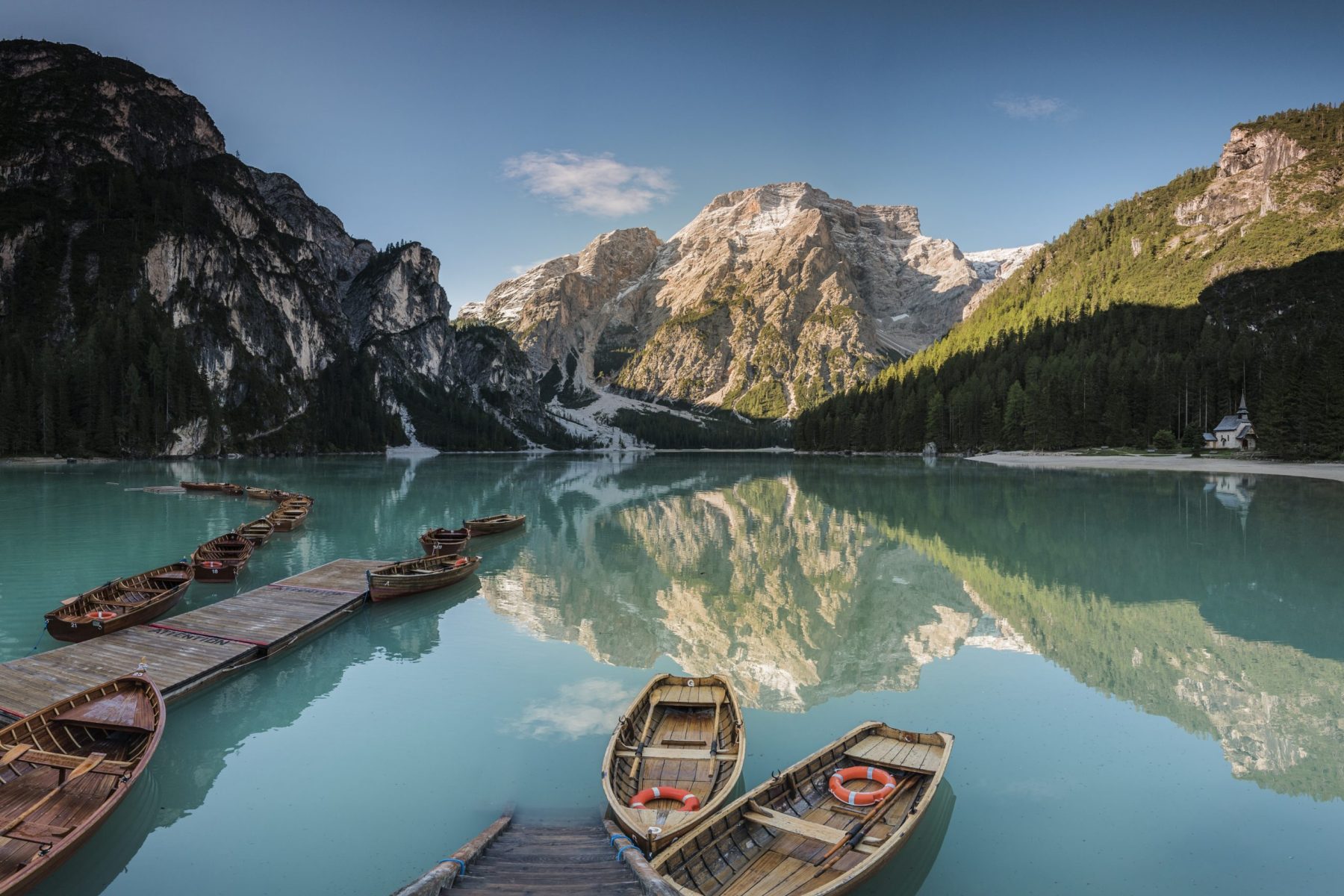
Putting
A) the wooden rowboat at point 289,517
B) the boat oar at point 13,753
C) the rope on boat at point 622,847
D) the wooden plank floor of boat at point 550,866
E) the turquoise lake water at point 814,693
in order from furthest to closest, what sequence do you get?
the wooden rowboat at point 289,517, the boat oar at point 13,753, the turquoise lake water at point 814,693, the rope on boat at point 622,847, the wooden plank floor of boat at point 550,866

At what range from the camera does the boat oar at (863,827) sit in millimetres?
8289

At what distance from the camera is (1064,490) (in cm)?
6200

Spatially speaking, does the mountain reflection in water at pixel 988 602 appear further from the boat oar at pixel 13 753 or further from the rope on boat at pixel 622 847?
the boat oar at pixel 13 753

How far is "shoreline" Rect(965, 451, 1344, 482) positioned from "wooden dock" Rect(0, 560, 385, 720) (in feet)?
273

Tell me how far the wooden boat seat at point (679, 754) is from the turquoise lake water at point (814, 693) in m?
0.96

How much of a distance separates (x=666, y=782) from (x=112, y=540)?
38747 millimetres

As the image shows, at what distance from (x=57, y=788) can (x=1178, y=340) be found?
6817 inches

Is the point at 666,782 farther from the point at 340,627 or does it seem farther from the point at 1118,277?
the point at 1118,277

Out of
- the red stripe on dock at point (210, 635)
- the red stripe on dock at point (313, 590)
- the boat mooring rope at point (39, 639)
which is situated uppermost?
the red stripe on dock at point (210, 635)

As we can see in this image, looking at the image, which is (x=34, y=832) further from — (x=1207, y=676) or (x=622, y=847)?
(x=1207, y=676)

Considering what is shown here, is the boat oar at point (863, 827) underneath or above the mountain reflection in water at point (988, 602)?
above

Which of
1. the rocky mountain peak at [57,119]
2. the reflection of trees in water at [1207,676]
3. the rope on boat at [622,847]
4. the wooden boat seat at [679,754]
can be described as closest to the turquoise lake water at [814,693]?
the reflection of trees in water at [1207,676]

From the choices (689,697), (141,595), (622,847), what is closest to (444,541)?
(141,595)

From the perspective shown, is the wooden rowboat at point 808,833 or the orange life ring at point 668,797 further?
the orange life ring at point 668,797
